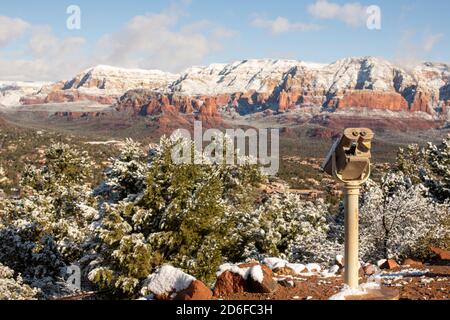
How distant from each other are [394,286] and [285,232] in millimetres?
15190

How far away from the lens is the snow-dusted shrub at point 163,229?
1720 centimetres

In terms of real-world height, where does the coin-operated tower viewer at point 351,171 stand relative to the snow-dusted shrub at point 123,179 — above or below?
above

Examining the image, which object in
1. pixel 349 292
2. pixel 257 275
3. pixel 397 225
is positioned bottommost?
pixel 397 225

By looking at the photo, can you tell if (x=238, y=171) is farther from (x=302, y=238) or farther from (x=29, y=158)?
(x=29, y=158)

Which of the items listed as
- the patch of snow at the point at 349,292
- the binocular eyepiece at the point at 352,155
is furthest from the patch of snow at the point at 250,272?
the binocular eyepiece at the point at 352,155

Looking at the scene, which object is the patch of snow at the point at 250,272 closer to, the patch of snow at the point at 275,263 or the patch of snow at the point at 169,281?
the patch of snow at the point at 169,281

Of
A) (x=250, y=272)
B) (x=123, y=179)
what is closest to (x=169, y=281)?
(x=250, y=272)

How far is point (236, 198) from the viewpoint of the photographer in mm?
29656

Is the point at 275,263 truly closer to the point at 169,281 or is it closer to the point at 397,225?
the point at 169,281

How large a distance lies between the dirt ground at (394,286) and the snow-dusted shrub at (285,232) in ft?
27.2

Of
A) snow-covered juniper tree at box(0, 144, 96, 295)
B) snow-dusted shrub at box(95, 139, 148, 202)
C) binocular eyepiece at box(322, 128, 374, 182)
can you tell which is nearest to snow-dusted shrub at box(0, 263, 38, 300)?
snow-covered juniper tree at box(0, 144, 96, 295)

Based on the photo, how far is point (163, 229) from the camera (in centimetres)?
1878
